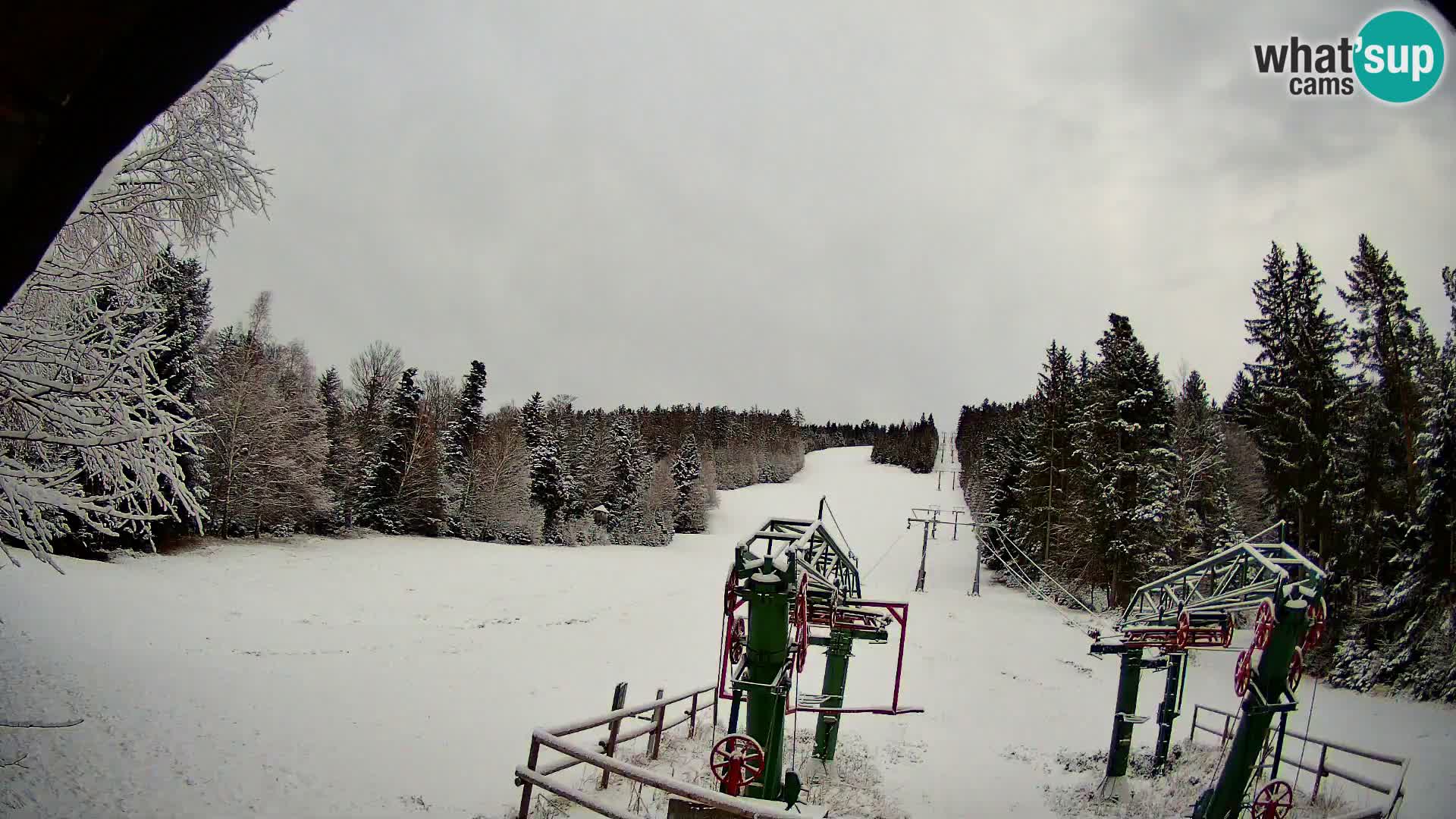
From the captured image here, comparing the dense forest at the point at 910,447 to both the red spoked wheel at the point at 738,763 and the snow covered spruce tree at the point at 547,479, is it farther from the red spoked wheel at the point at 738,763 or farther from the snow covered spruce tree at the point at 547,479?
the red spoked wheel at the point at 738,763

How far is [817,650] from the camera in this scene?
25.3m

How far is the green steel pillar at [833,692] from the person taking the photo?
13820mm

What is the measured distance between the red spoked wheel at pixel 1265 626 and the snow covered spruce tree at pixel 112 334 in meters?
14.5

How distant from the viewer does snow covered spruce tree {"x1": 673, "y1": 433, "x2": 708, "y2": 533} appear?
62750 millimetres

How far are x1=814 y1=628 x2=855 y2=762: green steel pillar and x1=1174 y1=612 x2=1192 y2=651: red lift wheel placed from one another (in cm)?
655

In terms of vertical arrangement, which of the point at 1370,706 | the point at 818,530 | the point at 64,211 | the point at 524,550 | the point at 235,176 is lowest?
the point at 524,550

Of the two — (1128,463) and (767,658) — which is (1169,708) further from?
(1128,463)

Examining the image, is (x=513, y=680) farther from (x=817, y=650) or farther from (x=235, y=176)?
(x=235, y=176)

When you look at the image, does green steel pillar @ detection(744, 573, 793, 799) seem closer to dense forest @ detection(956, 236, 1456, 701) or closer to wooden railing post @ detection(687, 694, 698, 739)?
wooden railing post @ detection(687, 694, 698, 739)

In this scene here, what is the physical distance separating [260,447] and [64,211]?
124 ft

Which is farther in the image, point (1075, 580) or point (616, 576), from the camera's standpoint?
point (616, 576)

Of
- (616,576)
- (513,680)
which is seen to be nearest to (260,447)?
(616,576)

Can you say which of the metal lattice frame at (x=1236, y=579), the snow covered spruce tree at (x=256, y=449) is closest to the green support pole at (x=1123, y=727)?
the metal lattice frame at (x=1236, y=579)

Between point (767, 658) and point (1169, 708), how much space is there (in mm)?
10682
